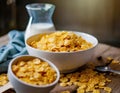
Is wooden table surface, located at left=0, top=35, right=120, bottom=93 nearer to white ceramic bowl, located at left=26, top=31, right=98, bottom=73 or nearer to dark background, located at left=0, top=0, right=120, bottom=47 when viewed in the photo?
white ceramic bowl, located at left=26, top=31, right=98, bottom=73

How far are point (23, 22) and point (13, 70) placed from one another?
0.92 m

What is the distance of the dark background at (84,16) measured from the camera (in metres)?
1.26

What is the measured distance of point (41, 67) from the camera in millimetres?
577

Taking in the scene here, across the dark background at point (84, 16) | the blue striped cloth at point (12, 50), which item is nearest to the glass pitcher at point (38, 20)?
the blue striped cloth at point (12, 50)

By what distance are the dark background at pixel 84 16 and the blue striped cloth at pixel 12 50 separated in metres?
0.46

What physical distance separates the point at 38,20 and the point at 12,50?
17cm

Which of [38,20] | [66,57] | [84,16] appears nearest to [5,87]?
[66,57]

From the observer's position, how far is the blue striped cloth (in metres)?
0.72

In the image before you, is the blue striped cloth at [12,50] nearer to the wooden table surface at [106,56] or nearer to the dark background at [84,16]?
the wooden table surface at [106,56]

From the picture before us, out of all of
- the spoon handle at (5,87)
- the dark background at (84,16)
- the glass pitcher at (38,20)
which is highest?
the glass pitcher at (38,20)

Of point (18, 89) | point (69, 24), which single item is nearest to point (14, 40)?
point (18, 89)

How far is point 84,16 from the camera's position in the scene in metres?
1.31

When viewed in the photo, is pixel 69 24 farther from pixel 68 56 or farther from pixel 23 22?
pixel 68 56

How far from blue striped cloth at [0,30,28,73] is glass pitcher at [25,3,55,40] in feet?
0.13
